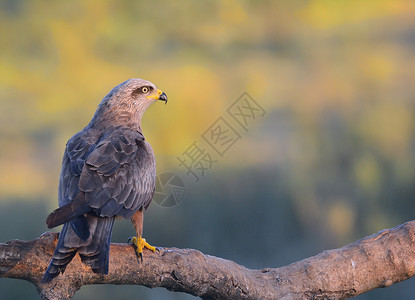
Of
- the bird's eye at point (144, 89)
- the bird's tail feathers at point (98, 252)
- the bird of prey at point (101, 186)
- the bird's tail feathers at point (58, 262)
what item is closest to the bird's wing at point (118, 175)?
the bird of prey at point (101, 186)

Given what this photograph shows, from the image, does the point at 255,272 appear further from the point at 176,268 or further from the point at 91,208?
the point at 91,208

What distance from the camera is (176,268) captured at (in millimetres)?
3846

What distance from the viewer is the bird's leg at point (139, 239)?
3807 millimetres

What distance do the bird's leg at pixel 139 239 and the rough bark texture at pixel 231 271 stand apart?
0.04m

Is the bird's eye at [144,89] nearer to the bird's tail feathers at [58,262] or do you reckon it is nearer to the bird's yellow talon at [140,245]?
the bird's yellow talon at [140,245]

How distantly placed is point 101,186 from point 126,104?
127cm

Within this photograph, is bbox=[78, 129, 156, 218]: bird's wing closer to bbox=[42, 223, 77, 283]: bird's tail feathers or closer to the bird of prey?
the bird of prey

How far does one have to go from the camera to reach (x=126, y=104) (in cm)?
469

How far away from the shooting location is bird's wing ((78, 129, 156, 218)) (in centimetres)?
354

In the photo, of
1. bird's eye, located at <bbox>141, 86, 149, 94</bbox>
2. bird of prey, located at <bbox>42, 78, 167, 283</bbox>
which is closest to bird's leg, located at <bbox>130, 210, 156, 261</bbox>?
Result: bird of prey, located at <bbox>42, 78, 167, 283</bbox>

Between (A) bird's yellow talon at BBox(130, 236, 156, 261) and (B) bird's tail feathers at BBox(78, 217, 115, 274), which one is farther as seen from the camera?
(A) bird's yellow talon at BBox(130, 236, 156, 261)

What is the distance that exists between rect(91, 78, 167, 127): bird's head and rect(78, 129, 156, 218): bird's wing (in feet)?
1.32

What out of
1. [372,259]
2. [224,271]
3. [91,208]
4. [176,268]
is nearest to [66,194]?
[91,208]

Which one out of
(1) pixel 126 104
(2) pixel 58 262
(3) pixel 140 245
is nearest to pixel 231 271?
(3) pixel 140 245
